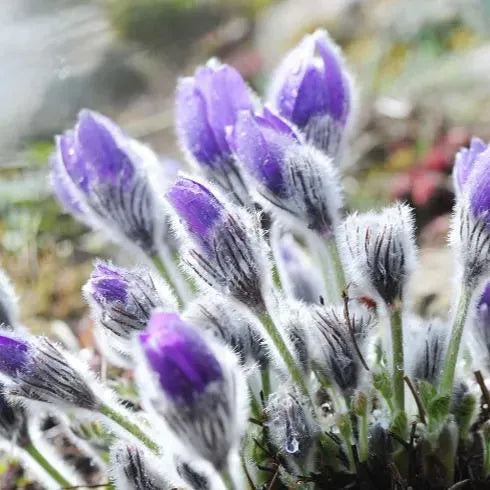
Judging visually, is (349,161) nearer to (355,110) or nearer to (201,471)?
(355,110)

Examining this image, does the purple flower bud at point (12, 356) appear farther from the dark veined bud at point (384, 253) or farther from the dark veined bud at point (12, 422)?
the dark veined bud at point (384, 253)

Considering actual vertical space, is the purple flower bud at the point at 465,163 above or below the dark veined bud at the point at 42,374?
above

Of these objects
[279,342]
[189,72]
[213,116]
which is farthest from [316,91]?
[189,72]

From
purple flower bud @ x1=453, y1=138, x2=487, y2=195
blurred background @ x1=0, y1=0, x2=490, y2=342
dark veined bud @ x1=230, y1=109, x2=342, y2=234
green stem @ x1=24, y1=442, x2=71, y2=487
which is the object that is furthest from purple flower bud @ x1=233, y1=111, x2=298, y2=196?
blurred background @ x1=0, y1=0, x2=490, y2=342

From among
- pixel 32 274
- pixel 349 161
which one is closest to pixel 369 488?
pixel 32 274

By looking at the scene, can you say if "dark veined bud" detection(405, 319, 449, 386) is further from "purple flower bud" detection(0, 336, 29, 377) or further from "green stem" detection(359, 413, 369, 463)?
"purple flower bud" detection(0, 336, 29, 377)

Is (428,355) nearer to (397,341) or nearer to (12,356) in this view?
(397,341)

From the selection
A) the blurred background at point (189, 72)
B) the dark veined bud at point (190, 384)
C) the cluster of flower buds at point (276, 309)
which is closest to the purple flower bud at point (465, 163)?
the cluster of flower buds at point (276, 309)
